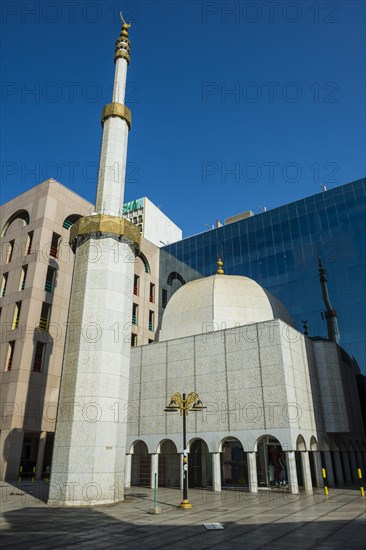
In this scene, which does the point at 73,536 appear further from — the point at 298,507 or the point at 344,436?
the point at 344,436

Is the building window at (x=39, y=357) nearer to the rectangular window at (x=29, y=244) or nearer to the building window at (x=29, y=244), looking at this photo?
the building window at (x=29, y=244)

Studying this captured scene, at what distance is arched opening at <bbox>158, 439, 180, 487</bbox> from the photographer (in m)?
33.4

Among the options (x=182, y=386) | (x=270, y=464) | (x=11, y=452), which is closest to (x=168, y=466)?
(x=182, y=386)

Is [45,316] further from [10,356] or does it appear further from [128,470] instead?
[128,470]

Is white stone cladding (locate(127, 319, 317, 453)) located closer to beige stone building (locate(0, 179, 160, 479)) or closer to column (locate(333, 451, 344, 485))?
column (locate(333, 451, 344, 485))

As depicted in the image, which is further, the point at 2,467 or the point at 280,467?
the point at 2,467

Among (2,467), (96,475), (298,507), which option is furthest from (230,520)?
(2,467)

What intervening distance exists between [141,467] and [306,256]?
36948 millimetres

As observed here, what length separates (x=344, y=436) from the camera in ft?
119

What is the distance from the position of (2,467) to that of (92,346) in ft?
72.1

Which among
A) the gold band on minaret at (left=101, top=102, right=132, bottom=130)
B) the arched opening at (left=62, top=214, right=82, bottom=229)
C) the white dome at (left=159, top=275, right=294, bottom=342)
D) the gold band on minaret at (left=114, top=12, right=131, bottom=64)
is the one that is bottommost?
the white dome at (left=159, top=275, right=294, bottom=342)

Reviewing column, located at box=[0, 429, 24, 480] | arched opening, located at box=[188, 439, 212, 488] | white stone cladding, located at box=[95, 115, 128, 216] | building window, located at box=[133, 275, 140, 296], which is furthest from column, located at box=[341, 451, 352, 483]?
building window, located at box=[133, 275, 140, 296]

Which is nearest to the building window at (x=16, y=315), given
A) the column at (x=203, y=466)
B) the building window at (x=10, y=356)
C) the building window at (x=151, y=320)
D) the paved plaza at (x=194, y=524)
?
the building window at (x=10, y=356)

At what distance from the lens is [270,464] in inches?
1286
